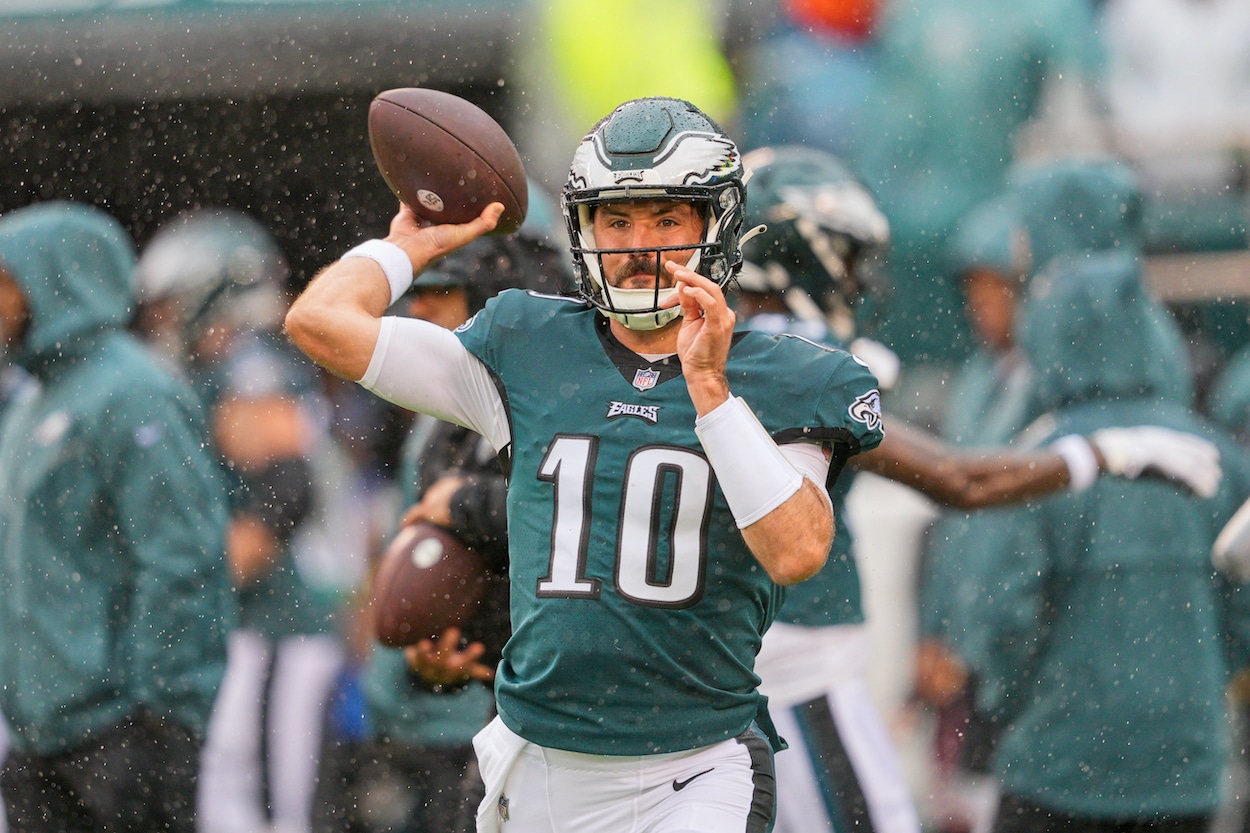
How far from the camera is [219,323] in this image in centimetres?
633

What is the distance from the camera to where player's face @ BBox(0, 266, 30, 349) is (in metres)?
4.77

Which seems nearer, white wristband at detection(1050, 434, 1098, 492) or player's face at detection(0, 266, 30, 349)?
white wristband at detection(1050, 434, 1098, 492)

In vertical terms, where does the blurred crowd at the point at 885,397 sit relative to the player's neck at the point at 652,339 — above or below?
below

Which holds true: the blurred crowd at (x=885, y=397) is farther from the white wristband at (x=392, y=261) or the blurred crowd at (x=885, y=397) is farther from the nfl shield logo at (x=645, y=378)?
the nfl shield logo at (x=645, y=378)

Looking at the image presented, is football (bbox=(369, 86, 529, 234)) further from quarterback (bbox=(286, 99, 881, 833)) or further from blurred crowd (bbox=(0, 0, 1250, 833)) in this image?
blurred crowd (bbox=(0, 0, 1250, 833))

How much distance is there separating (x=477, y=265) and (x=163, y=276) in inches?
114

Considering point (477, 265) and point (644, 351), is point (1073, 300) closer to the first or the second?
point (477, 265)

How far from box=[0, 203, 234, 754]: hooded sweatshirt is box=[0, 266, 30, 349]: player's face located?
0.07 feet

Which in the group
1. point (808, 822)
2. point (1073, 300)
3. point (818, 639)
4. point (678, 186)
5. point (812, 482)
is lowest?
point (808, 822)

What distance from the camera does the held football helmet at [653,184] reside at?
2.70 meters

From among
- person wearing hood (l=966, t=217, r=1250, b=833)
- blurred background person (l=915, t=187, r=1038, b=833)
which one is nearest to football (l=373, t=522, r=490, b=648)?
person wearing hood (l=966, t=217, r=1250, b=833)

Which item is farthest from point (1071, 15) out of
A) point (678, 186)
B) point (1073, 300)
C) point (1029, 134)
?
point (678, 186)

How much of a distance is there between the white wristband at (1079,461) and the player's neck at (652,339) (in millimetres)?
1452

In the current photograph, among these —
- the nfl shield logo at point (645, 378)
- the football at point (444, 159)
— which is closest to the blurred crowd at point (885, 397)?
the football at point (444, 159)
